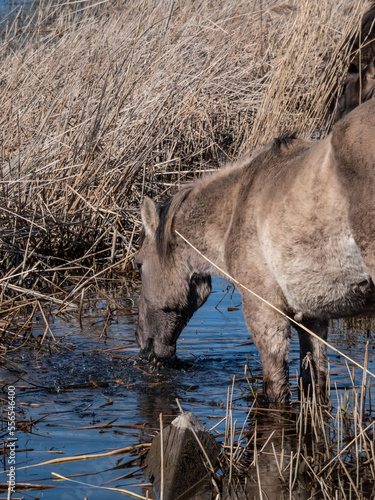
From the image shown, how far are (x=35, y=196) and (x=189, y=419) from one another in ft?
14.5

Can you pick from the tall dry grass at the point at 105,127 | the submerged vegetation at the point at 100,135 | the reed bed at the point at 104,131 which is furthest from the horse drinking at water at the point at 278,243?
the tall dry grass at the point at 105,127

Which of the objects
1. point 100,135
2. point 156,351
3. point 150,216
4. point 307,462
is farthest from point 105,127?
point 307,462

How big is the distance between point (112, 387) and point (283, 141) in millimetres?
1970

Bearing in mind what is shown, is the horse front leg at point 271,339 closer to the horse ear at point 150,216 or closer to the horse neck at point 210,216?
the horse neck at point 210,216

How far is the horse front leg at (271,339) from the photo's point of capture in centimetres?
418

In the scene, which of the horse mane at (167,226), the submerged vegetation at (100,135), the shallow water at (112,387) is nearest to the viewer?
the shallow water at (112,387)

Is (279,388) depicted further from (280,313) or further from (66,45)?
(66,45)

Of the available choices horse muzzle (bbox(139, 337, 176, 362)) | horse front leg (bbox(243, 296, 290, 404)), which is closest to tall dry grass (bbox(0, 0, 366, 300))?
horse muzzle (bbox(139, 337, 176, 362))

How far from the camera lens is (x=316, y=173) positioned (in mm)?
3582

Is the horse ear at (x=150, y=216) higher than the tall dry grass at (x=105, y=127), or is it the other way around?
the tall dry grass at (x=105, y=127)

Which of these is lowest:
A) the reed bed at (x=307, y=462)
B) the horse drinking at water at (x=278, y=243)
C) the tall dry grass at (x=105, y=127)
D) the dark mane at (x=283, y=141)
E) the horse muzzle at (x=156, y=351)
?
the reed bed at (x=307, y=462)

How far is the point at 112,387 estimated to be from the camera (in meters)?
4.86

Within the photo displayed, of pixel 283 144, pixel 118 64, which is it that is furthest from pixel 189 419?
pixel 118 64

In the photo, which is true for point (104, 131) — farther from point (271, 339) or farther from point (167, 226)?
point (271, 339)
